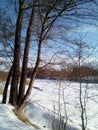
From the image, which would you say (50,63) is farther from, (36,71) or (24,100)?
(24,100)

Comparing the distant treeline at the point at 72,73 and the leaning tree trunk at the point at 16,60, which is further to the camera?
the leaning tree trunk at the point at 16,60

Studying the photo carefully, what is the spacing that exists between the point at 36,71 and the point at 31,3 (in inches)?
117

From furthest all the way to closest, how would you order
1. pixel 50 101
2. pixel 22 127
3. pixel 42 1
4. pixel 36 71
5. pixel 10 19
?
pixel 50 101 → pixel 10 19 → pixel 36 71 → pixel 42 1 → pixel 22 127

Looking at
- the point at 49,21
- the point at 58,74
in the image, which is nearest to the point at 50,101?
the point at 58,74

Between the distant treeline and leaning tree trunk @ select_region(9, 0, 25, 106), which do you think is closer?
the distant treeline

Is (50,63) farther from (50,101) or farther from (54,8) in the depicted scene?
(50,101)

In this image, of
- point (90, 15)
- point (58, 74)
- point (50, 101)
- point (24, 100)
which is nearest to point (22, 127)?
point (24, 100)

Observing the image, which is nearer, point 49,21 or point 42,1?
point 42,1

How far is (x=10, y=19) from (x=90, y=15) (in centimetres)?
387

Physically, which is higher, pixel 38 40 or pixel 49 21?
pixel 49 21

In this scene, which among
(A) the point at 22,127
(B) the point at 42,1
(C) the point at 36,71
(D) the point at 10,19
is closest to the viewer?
(A) the point at 22,127

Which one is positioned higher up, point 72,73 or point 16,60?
point 16,60

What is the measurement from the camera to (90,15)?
11891 mm

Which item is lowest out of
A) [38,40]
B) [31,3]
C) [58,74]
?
[58,74]
